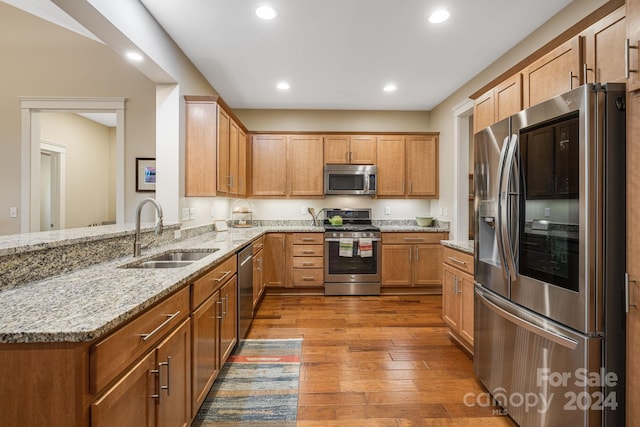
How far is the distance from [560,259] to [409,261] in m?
2.84

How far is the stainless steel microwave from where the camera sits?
4430 millimetres

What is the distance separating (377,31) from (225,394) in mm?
3035

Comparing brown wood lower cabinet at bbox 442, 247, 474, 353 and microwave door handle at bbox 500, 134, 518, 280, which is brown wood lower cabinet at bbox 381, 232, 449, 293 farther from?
microwave door handle at bbox 500, 134, 518, 280

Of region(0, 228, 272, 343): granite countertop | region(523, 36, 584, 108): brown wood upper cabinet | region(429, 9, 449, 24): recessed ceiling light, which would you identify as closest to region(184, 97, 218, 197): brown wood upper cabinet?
region(0, 228, 272, 343): granite countertop

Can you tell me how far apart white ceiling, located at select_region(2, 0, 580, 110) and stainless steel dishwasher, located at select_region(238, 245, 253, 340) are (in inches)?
75.4

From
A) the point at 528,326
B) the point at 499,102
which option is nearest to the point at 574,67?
the point at 499,102

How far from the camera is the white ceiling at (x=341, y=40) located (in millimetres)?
2246

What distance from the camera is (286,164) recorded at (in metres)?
4.50

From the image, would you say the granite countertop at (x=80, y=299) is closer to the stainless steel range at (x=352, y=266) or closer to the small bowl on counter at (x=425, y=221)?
the stainless steel range at (x=352, y=266)

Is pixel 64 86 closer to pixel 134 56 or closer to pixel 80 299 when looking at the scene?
pixel 134 56

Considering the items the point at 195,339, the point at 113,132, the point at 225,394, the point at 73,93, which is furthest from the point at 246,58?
the point at 113,132

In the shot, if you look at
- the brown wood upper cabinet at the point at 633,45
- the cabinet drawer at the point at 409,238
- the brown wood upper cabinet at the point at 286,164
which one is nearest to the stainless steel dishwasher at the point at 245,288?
the brown wood upper cabinet at the point at 286,164

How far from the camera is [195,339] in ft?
5.22

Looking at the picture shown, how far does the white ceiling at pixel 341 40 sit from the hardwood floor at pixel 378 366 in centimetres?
274
